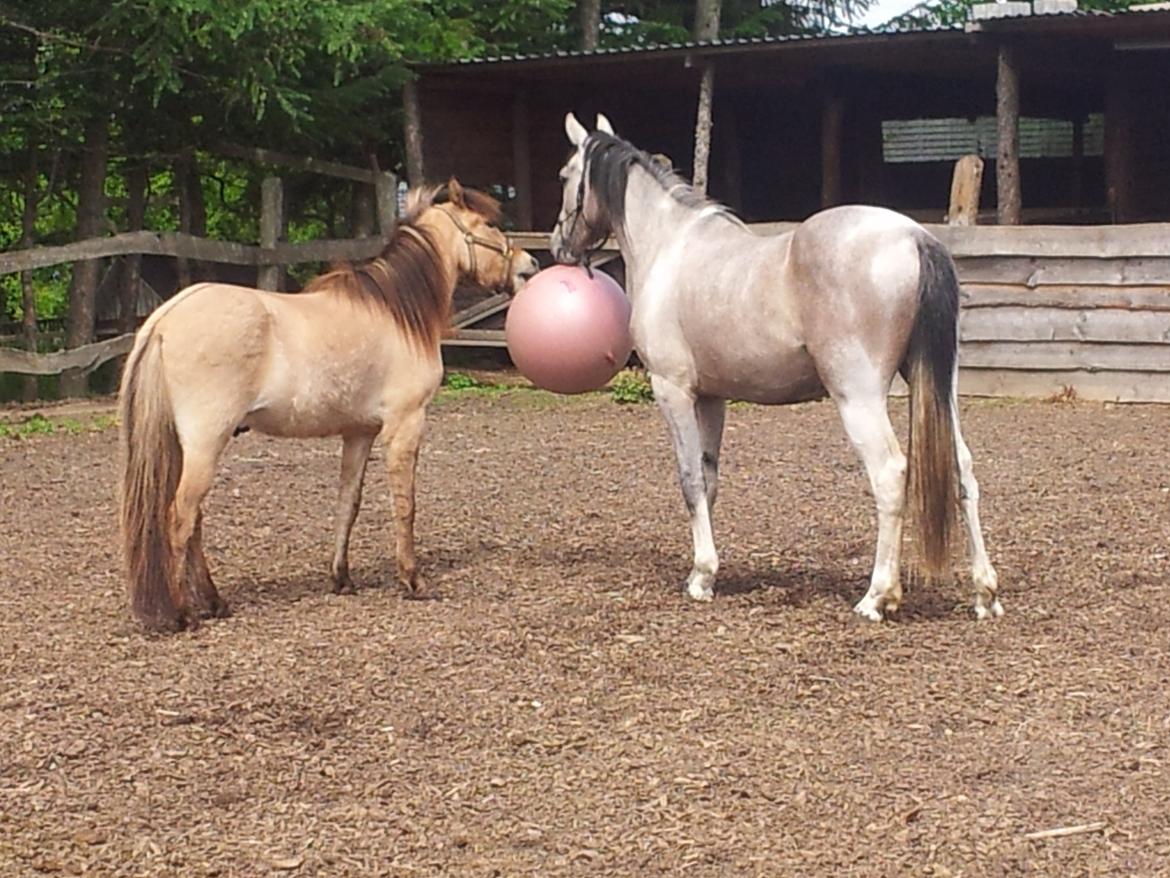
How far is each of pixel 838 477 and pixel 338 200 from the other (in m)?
11.4

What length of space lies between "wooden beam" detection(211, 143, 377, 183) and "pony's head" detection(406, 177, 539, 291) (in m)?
8.81

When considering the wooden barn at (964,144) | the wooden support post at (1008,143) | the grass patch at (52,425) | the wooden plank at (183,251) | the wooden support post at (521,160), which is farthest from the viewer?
the wooden support post at (521,160)

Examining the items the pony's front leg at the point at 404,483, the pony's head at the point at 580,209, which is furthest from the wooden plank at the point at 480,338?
the pony's front leg at the point at 404,483

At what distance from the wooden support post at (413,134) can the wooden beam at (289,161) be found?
1.43ft

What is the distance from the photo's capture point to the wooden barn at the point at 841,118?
15.7 m

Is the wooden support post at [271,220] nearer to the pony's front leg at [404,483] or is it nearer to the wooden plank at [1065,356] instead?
the wooden plank at [1065,356]

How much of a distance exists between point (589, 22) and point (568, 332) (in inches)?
554

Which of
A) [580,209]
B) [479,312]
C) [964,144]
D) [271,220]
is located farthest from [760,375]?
[964,144]

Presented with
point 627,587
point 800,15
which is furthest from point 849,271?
point 800,15

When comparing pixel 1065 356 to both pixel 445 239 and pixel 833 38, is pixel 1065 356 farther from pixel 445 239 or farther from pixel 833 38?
Result: pixel 445 239

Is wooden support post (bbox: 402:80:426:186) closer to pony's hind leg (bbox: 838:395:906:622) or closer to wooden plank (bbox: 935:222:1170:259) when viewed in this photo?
wooden plank (bbox: 935:222:1170:259)

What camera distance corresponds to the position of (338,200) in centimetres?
1942

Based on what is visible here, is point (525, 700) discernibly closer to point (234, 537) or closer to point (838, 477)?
point (234, 537)

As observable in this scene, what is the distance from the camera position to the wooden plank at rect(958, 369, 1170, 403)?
12.6 meters
